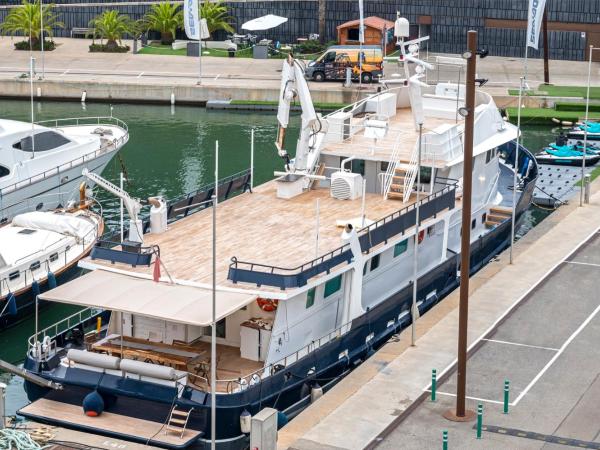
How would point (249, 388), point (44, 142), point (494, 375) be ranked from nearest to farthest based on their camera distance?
point (249, 388), point (494, 375), point (44, 142)

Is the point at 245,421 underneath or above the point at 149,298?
underneath

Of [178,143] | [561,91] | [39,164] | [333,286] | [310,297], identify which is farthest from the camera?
[561,91]

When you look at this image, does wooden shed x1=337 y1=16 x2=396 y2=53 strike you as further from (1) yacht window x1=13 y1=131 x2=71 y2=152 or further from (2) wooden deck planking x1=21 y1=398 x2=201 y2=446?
(2) wooden deck planking x1=21 y1=398 x2=201 y2=446

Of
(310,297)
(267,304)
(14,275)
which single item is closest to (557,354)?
(310,297)

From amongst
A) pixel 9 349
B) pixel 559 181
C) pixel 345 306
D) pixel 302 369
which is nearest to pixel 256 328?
pixel 302 369

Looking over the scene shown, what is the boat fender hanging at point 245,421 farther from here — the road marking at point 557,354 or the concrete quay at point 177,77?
the concrete quay at point 177,77

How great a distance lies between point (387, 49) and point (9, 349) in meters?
49.5

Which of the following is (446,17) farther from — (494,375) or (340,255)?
(494,375)

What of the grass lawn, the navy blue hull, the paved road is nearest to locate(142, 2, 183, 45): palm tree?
the grass lawn

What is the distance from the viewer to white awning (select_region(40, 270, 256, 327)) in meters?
27.8

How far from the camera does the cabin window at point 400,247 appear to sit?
34969mm

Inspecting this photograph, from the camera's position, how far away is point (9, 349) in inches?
1436

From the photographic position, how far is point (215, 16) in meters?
84.1

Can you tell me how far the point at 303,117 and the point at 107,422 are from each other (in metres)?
12.9
